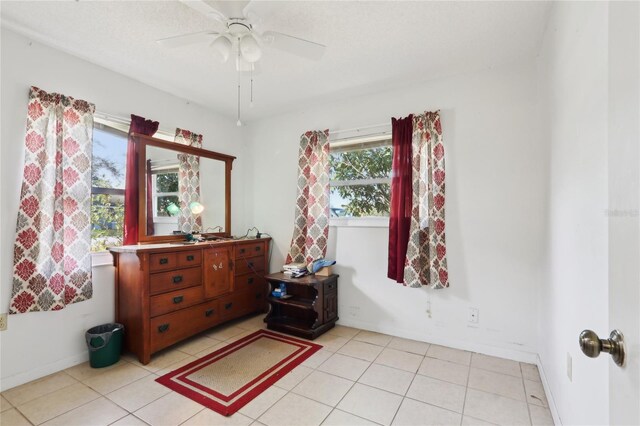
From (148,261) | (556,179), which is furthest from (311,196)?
(556,179)

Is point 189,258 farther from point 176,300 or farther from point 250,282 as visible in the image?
point 250,282

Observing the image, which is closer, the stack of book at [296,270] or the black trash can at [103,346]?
the black trash can at [103,346]

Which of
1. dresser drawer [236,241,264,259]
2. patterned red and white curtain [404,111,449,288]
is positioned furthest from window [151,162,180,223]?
patterned red and white curtain [404,111,449,288]

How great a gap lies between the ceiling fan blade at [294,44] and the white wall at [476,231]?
131 cm

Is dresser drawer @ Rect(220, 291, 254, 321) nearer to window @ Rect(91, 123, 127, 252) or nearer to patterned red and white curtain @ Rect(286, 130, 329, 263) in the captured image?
patterned red and white curtain @ Rect(286, 130, 329, 263)

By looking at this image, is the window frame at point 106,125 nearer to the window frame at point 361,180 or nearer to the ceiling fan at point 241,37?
the ceiling fan at point 241,37

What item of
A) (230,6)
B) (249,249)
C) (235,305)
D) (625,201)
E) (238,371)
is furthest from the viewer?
(249,249)

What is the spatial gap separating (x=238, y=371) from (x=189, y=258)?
1043mm

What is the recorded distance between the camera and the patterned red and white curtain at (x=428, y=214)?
261 cm

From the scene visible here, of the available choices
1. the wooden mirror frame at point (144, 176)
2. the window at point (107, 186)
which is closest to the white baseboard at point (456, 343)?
the wooden mirror frame at point (144, 176)

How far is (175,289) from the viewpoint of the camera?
2.56 metres

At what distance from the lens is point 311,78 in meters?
2.73

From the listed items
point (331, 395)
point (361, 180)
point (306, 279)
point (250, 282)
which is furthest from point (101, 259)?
point (361, 180)

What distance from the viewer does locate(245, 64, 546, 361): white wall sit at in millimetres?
2355
